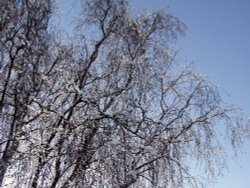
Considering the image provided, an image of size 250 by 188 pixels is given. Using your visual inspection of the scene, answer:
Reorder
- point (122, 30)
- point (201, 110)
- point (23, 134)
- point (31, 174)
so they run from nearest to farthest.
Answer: point (31, 174) < point (23, 134) < point (201, 110) < point (122, 30)

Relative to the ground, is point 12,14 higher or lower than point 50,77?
higher

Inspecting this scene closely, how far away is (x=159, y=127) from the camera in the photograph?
24.5 feet

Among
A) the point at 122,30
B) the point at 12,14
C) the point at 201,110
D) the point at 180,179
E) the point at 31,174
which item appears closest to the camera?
the point at 31,174

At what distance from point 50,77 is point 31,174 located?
8.62 feet

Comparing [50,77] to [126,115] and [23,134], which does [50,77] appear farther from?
[126,115]

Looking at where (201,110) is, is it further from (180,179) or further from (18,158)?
(18,158)

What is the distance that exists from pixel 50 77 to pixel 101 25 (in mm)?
1943

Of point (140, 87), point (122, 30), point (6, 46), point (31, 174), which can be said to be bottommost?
point (31, 174)

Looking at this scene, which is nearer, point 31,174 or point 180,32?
point 31,174

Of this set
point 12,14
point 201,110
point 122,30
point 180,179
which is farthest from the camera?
point 122,30

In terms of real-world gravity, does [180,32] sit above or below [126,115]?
above

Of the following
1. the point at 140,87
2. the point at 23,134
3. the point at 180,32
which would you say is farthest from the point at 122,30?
the point at 23,134

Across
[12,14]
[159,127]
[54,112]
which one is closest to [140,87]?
[159,127]

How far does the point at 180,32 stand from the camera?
9945 millimetres
